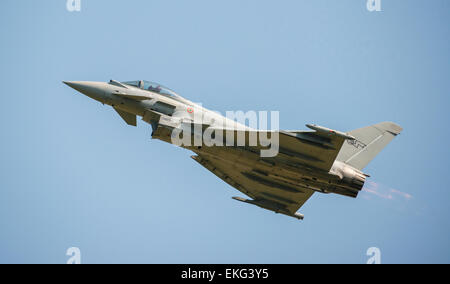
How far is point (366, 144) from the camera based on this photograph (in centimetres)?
1883

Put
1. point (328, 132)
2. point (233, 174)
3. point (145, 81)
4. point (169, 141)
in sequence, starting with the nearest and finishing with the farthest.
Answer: point (328, 132), point (169, 141), point (145, 81), point (233, 174)

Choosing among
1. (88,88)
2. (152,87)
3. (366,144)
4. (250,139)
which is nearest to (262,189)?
(250,139)

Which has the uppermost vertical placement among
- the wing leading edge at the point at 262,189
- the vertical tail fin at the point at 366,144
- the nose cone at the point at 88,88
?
the nose cone at the point at 88,88

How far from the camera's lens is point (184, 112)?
58.2 ft

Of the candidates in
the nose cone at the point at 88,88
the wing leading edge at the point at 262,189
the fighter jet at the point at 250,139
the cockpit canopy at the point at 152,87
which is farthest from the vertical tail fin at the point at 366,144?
the nose cone at the point at 88,88

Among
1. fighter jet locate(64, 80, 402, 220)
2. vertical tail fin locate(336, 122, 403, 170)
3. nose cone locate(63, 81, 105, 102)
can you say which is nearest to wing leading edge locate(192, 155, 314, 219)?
fighter jet locate(64, 80, 402, 220)

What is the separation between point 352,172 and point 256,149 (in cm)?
360

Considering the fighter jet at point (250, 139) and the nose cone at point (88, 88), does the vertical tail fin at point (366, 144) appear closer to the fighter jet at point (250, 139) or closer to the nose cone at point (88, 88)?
the fighter jet at point (250, 139)

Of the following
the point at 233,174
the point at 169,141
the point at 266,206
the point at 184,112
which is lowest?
the point at 266,206

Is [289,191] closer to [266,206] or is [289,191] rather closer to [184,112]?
[266,206]

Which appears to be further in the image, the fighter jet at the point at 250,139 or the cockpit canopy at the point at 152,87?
the cockpit canopy at the point at 152,87

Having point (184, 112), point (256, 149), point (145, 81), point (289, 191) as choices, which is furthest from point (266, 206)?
point (145, 81)

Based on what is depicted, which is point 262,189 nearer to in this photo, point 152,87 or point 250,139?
point 250,139

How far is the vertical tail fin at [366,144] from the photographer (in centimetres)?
1842
